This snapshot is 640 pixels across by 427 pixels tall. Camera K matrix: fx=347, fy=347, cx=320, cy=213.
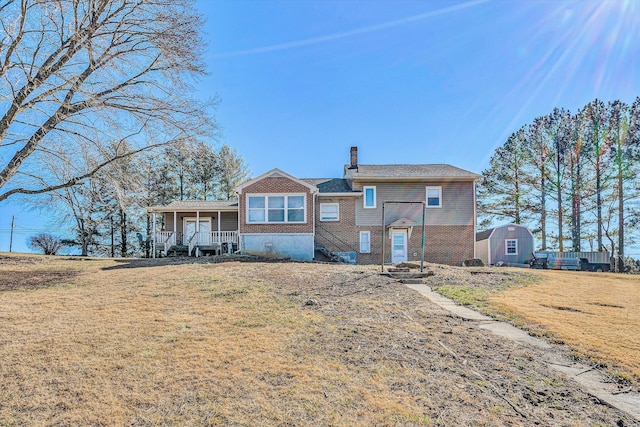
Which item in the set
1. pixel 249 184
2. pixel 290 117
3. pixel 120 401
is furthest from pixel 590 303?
pixel 290 117

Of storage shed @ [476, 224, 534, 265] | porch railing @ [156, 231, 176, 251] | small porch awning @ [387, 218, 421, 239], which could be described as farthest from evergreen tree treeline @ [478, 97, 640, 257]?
Result: porch railing @ [156, 231, 176, 251]

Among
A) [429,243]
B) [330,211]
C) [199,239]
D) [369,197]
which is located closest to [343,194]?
[330,211]

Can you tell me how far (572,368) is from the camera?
457 cm

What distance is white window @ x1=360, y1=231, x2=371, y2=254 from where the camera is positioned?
19.5 metres

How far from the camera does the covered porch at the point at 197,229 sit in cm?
2000

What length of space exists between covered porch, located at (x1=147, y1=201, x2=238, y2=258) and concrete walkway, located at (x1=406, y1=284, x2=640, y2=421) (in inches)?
597

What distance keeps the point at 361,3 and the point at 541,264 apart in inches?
692

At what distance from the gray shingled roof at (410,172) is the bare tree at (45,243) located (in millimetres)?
20911

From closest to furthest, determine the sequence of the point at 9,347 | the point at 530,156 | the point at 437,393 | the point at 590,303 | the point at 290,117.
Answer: the point at 437,393 → the point at 9,347 → the point at 590,303 → the point at 290,117 → the point at 530,156

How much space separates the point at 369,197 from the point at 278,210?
17.4 feet

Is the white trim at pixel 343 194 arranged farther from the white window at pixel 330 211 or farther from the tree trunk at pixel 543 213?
the tree trunk at pixel 543 213

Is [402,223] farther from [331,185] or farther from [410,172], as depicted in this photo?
[331,185]

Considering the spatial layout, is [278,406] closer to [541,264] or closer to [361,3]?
[361,3]

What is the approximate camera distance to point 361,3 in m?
11.4
